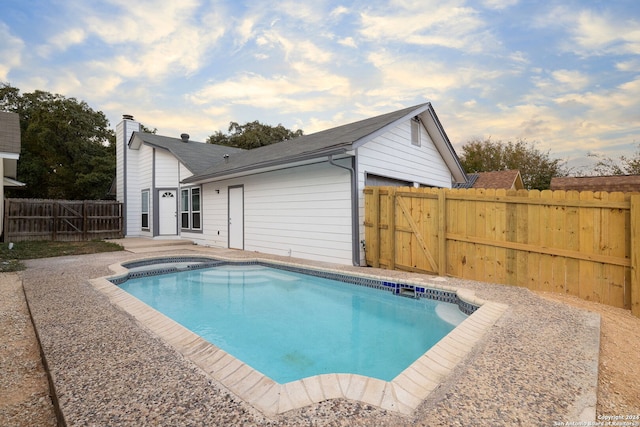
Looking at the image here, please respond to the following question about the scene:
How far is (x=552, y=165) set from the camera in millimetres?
28188

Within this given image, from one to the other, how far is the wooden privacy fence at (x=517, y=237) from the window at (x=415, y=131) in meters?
3.57

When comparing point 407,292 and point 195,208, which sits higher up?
point 195,208

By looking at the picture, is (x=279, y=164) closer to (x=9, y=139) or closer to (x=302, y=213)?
(x=302, y=213)

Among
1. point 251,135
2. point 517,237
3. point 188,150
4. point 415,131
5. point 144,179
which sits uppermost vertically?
point 251,135

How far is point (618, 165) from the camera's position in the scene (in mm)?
21172

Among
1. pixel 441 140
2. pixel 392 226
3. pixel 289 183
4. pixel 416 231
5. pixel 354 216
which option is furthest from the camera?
pixel 441 140

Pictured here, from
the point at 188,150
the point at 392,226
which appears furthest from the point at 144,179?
Answer: the point at 392,226

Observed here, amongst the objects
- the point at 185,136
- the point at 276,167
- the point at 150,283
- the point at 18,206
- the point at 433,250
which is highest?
the point at 185,136

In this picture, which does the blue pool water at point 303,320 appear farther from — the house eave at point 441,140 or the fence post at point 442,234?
the house eave at point 441,140

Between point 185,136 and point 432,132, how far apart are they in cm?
1229

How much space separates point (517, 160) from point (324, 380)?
34413 mm

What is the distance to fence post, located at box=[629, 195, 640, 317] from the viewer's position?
12.7 ft

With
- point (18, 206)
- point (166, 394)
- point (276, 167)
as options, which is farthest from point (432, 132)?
point (18, 206)

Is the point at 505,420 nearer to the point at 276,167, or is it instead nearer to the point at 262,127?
the point at 276,167
